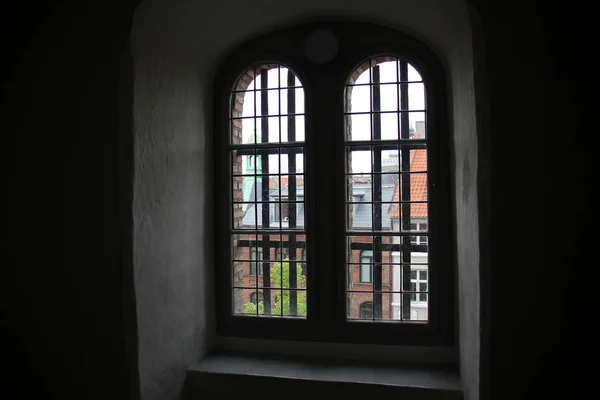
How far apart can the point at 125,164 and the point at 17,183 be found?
0.47 m

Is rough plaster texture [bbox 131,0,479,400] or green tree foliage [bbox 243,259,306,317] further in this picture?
green tree foliage [bbox 243,259,306,317]

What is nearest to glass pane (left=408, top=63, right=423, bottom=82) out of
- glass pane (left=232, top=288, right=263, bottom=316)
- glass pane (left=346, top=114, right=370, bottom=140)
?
glass pane (left=346, top=114, right=370, bottom=140)

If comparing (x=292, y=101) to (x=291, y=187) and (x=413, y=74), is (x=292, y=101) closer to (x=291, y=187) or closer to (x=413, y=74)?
(x=291, y=187)

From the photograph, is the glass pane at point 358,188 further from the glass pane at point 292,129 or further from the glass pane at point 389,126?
the glass pane at point 292,129

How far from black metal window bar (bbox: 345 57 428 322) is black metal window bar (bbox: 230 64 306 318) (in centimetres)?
28

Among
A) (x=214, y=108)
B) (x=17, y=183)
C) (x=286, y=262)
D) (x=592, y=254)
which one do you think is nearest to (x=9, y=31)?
(x=17, y=183)

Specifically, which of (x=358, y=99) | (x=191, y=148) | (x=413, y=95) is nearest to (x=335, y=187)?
(x=358, y=99)

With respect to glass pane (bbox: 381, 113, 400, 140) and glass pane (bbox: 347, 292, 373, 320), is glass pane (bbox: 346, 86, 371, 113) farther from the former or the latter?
glass pane (bbox: 347, 292, 373, 320)

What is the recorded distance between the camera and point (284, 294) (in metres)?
2.47

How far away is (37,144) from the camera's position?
1.76 meters

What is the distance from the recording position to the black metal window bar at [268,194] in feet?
8.07

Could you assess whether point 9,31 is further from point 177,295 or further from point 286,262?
point 286,262

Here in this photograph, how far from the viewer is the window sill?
2.02 metres

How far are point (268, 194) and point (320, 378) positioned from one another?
100cm
